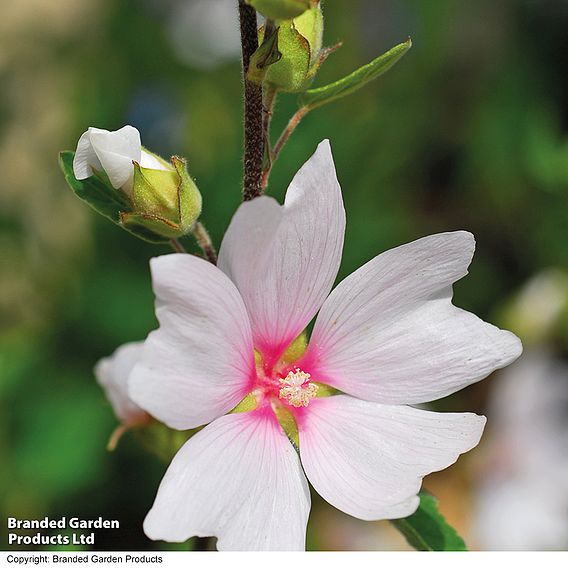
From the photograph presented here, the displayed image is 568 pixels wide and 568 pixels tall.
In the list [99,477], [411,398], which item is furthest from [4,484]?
[411,398]

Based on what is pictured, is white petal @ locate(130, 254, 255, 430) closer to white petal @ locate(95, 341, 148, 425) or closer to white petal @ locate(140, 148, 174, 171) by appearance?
white petal @ locate(140, 148, 174, 171)

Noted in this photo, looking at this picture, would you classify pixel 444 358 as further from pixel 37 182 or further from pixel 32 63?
pixel 32 63

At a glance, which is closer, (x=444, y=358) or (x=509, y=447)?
(x=444, y=358)

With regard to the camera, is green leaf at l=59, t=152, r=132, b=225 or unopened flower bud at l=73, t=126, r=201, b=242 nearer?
unopened flower bud at l=73, t=126, r=201, b=242

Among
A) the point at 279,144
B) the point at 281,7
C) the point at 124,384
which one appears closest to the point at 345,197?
the point at 124,384

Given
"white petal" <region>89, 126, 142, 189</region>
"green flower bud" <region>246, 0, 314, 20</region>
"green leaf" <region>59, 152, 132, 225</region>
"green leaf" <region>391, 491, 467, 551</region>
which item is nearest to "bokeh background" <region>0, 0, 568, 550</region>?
"green leaf" <region>391, 491, 467, 551</region>

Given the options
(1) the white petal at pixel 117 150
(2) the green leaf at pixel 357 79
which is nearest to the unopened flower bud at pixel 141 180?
(1) the white petal at pixel 117 150
